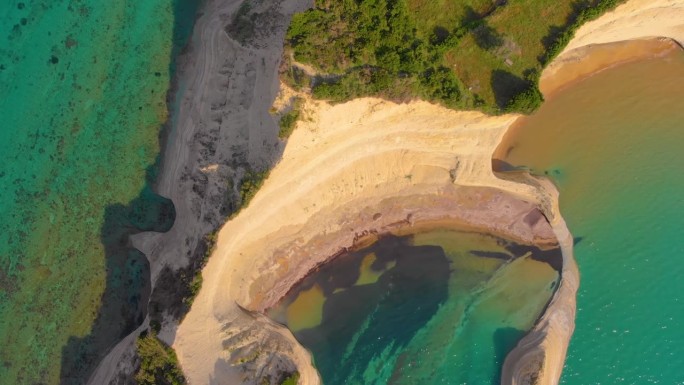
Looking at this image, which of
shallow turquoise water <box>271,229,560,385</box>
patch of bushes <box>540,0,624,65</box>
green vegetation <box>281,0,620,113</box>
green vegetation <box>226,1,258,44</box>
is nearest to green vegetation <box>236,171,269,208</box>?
green vegetation <box>281,0,620,113</box>

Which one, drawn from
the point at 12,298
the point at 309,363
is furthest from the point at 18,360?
the point at 309,363

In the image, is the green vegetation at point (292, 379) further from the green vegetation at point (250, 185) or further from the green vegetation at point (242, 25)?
the green vegetation at point (242, 25)

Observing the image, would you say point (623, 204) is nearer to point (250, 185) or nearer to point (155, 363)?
point (250, 185)

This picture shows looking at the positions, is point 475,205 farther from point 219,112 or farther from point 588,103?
point 219,112

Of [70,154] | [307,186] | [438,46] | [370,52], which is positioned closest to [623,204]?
[438,46]

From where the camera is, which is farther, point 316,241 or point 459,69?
point 316,241

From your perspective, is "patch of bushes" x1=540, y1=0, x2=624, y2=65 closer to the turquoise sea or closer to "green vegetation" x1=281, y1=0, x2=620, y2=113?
"green vegetation" x1=281, y1=0, x2=620, y2=113
